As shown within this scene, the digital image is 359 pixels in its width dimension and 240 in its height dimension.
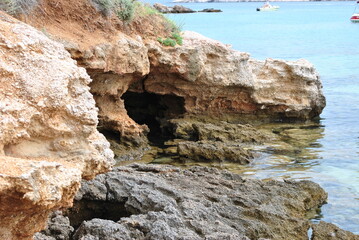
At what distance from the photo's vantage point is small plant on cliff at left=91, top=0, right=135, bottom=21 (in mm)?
14672

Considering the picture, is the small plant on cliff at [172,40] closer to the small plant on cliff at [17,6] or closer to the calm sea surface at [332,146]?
the calm sea surface at [332,146]

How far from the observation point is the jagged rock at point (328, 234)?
30.1ft

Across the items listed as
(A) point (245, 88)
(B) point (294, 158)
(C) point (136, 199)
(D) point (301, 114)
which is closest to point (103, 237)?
(C) point (136, 199)

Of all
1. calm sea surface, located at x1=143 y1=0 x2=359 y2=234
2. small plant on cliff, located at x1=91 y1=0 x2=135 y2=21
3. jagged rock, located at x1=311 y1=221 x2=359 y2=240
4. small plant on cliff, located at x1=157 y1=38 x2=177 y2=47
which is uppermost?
small plant on cliff, located at x1=91 y1=0 x2=135 y2=21

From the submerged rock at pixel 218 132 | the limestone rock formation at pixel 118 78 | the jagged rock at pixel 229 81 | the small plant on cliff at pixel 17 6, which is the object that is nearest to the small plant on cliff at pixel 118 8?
the limestone rock formation at pixel 118 78

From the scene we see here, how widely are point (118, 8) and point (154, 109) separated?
4.15 metres

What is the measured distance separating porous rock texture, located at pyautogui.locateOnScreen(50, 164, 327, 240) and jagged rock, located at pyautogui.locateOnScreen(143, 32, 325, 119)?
224 inches

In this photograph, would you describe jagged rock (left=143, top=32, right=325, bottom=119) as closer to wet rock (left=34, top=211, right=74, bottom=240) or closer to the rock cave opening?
the rock cave opening

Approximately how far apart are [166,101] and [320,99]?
5.31m

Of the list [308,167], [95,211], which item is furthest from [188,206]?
[308,167]

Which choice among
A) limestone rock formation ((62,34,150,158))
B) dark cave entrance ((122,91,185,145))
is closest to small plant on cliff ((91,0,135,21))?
limestone rock formation ((62,34,150,158))

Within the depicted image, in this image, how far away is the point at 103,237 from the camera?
6.79 m

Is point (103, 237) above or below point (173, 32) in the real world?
below

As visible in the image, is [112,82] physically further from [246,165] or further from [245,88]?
[245,88]
